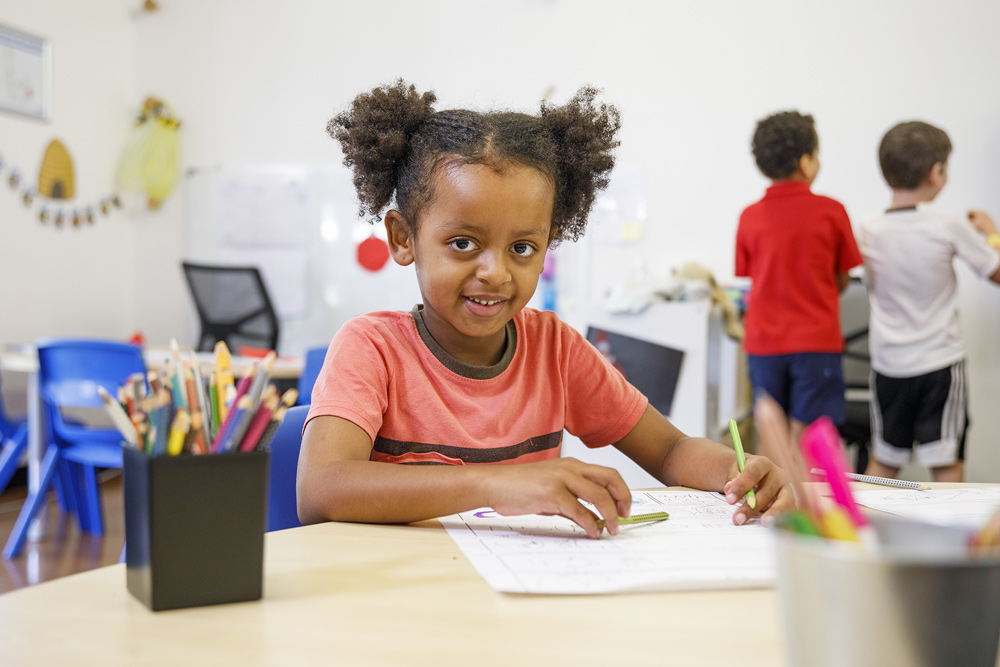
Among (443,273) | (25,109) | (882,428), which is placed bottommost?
(882,428)

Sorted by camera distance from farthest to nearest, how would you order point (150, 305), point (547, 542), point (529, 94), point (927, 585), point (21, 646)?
point (150, 305) < point (529, 94) < point (547, 542) < point (21, 646) < point (927, 585)

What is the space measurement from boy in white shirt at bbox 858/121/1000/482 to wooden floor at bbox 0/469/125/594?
7.76ft

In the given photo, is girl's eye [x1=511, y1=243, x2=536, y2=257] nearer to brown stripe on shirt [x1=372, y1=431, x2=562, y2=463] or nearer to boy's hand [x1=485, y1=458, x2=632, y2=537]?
brown stripe on shirt [x1=372, y1=431, x2=562, y2=463]

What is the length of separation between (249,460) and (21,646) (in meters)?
0.15

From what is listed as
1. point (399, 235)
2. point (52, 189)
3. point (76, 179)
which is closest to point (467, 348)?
point (399, 235)

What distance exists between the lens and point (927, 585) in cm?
31

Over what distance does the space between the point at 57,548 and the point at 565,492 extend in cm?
255

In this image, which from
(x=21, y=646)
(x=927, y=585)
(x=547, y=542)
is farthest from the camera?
(x=547, y=542)

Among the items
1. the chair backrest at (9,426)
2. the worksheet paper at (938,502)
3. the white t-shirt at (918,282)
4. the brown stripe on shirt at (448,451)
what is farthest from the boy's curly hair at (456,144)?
the chair backrest at (9,426)

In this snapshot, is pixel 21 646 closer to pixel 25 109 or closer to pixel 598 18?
pixel 598 18

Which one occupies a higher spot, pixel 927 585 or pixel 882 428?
pixel 927 585

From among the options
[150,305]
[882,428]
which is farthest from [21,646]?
[150,305]

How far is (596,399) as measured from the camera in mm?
1144

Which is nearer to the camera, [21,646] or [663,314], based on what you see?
[21,646]
